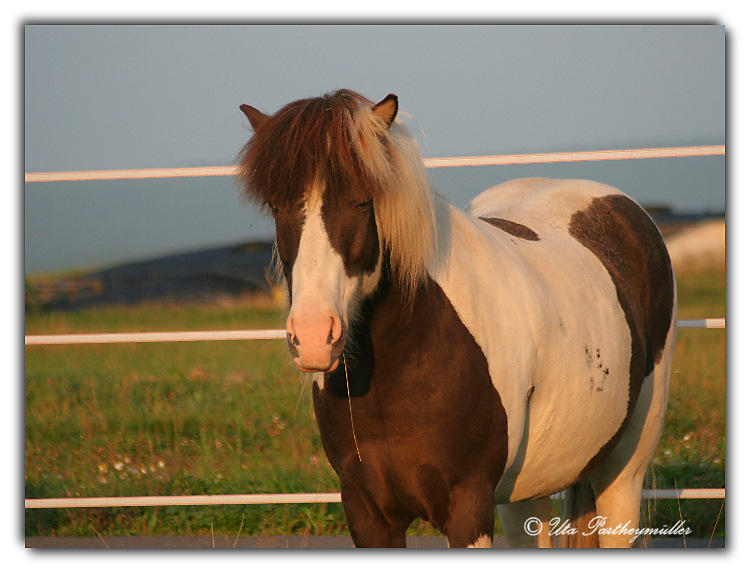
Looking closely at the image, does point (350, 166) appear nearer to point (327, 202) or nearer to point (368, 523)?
point (327, 202)

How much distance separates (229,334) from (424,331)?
1334mm

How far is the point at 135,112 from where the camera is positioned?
3.20 m

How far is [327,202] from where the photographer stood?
158 centimetres

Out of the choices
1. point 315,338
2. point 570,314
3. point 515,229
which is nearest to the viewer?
point 315,338

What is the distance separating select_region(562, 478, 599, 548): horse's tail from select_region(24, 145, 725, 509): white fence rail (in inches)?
7.2

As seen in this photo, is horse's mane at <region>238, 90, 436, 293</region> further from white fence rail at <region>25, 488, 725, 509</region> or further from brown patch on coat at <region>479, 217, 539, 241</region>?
white fence rail at <region>25, 488, 725, 509</region>

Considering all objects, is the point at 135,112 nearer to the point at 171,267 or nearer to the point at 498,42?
the point at 171,267

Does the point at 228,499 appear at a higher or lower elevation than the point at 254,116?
lower

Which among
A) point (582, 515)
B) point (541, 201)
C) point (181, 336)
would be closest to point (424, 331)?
point (541, 201)

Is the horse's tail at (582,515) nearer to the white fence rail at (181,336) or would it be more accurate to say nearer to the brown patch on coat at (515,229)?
the white fence rail at (181,336)

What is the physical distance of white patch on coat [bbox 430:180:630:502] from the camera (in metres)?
1.89

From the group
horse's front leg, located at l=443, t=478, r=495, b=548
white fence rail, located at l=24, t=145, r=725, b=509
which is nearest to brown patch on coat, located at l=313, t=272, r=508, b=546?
horse's front leg, located at l=443, t=478, r=495, b=548

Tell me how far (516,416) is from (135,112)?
86.4 inches

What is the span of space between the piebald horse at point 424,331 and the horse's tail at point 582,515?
0.26m
